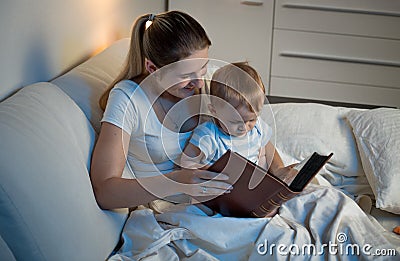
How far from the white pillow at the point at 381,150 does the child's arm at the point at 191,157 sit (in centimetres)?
58

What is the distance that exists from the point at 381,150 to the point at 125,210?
86cm

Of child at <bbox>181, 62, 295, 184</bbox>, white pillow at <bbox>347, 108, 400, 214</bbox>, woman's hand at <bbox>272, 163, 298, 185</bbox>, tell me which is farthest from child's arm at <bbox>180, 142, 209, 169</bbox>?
white pillow at <bbox>347, 108, 400, 214</bbox>

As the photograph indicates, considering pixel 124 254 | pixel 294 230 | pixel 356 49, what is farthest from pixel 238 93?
pixel 356 49

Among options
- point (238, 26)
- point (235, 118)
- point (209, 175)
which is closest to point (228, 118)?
point (235, 118)

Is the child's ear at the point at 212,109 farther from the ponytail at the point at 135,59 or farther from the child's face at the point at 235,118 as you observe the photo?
the ponytail at the point at 135,59

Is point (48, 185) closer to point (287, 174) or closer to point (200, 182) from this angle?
point (200, 182)

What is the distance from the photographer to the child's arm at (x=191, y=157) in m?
1.78

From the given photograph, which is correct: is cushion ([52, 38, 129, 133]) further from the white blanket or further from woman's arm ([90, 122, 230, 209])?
the white blanket

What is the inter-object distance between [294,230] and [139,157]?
47cm

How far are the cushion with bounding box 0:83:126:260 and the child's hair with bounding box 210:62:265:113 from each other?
1.25 feet

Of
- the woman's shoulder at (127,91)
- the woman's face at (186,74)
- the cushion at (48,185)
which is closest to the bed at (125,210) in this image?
the cushion at (48,185)

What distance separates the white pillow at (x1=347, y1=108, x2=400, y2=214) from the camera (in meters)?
1.96

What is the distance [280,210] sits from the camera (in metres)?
1.77

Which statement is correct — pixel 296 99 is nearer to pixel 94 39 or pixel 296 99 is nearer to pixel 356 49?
pixel 356 49
